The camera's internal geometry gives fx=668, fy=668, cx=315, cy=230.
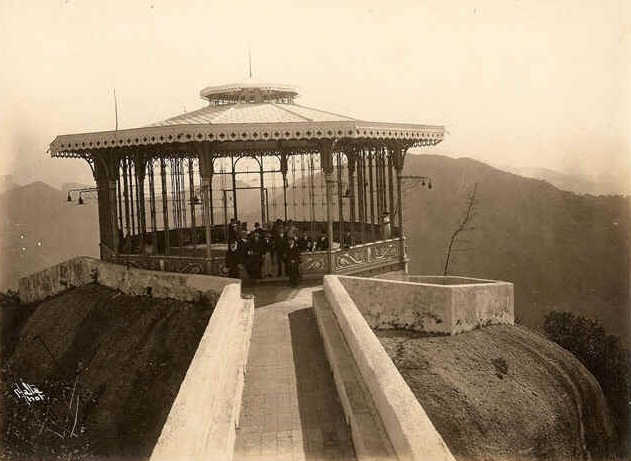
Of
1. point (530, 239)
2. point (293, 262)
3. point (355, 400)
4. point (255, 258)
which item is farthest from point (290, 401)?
point (530, 239)

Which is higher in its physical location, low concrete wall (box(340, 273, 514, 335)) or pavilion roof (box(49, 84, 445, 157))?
pavilion roof (box(49, 84, 445, 157))

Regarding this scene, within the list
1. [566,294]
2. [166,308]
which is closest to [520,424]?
[166,308]

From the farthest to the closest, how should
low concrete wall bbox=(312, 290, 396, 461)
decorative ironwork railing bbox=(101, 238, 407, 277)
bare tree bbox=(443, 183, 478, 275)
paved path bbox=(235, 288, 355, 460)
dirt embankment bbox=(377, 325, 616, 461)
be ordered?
1. bare tree bbox=(443, 183, 478, 275)
2. decorative ironwork railing bbox=(101, 238, 407, 277)
3. dirt embankment bbox=(377, 325, 616, 461)
4. paved path bbox=(235, 288, 355, 460)
5. low concrete wall bbox=(312, 290, 396, 461)

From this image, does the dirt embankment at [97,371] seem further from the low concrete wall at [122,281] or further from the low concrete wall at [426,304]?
the low concrete wall at [426,304]

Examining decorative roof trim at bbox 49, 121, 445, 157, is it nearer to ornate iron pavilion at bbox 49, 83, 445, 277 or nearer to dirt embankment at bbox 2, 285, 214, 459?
ornate iron pavilion at bbox 49, 83, 445, 277

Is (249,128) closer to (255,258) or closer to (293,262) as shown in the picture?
(255,258)

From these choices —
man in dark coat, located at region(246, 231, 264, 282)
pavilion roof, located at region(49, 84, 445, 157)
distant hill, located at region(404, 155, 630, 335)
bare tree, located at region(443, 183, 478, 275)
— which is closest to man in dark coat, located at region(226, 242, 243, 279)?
man in dark coat, located at region(246, 231, 264, 282)

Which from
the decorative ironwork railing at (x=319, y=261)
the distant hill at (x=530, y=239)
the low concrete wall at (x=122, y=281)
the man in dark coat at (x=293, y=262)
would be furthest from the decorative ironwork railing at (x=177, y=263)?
the distant hill at (x=530, y=239)
